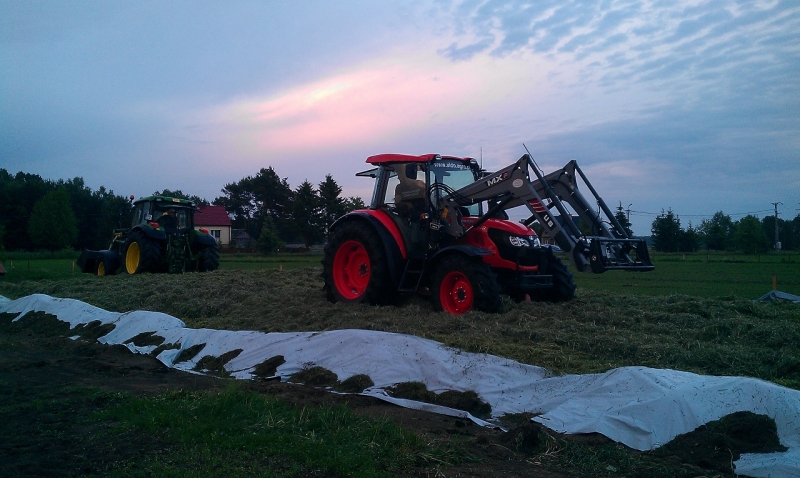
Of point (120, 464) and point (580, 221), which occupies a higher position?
point (580, 221)

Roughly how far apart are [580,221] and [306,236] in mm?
46613

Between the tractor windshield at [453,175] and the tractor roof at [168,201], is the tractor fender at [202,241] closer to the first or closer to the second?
the tractor roof at [168,201]

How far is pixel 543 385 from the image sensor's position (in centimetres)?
589

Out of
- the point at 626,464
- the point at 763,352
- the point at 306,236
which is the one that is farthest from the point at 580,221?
the point at 306,236

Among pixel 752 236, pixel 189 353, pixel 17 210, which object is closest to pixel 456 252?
pixel 189 353

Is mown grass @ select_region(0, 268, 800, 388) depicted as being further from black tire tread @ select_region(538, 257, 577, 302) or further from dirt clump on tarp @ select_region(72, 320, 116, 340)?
dirt clump on tarp @ select_region(72, 320, 116, 340)

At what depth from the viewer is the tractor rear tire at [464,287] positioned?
29.5ft

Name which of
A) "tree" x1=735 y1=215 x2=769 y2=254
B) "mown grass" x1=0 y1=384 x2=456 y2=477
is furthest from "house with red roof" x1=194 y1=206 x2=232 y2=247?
"mown grass" x1=0 y1=384 x2=456 y2=477

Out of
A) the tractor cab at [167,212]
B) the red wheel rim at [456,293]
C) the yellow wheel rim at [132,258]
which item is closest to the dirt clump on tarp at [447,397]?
the red wheel rim at [456,293]

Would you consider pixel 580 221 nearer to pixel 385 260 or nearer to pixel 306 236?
pixel 385 260

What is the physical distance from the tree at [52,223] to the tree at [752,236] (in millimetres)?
63636

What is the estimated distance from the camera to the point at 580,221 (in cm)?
1007

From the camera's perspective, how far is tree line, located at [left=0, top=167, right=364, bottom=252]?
2096 inches

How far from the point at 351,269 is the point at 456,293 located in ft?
8.76
